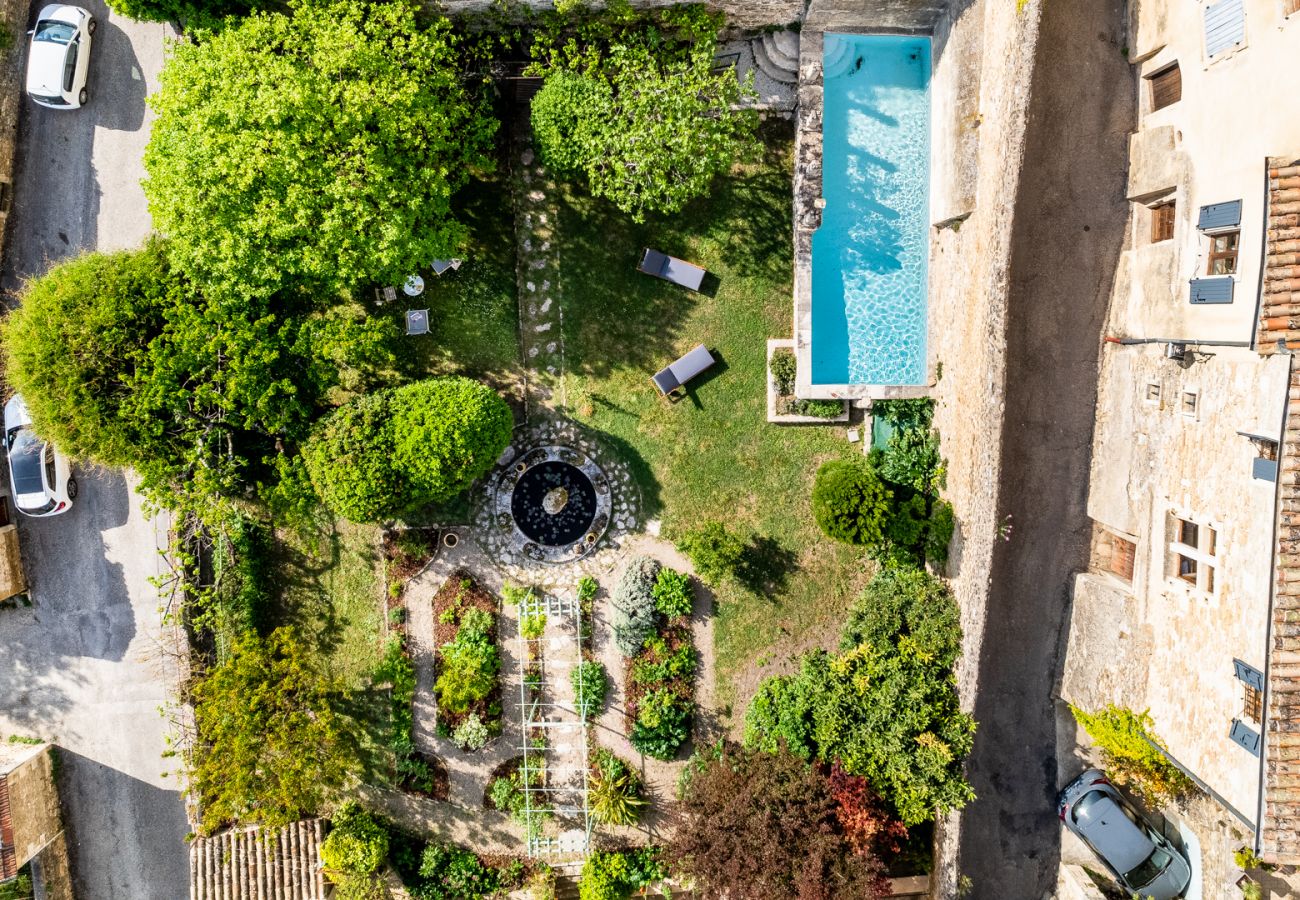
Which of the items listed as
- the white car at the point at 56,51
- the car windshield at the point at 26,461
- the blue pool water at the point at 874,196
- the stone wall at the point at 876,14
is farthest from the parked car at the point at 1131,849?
the white car at the point at 56,51

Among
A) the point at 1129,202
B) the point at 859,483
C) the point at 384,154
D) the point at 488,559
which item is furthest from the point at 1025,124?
the point at 488,559

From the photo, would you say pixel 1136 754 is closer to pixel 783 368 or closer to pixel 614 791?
pixel 783 368

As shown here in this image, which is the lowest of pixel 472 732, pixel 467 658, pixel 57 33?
pixel 472 732

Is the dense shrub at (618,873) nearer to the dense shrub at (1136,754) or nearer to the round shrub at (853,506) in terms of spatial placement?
the round shrub at (853,506)

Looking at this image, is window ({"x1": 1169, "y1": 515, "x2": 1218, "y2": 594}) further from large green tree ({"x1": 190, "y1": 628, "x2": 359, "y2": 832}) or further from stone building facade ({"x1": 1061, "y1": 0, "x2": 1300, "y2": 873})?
large green tree ({"x1": 190, "y1": 628, "x2": 359, "y2": 832})

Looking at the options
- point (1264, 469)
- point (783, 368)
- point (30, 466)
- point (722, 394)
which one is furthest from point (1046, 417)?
point (30, 466)

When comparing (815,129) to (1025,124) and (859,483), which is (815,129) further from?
(859,483)
